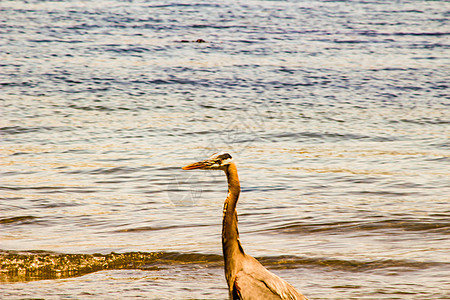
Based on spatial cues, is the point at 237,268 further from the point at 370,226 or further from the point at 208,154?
the point at 208,154

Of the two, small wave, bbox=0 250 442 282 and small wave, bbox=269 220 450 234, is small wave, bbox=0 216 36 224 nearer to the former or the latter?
small wave, bbox=0 250 442 282

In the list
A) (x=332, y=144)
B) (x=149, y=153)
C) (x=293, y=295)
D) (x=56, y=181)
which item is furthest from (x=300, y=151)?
(x=293, y=295)

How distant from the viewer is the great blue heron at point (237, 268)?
4.70 m

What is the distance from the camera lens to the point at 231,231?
195 inches

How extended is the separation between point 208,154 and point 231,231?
638 cm

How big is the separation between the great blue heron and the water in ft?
3.87

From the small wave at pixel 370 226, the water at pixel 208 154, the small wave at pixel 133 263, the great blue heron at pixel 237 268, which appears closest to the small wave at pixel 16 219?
the water at pixel 208 154

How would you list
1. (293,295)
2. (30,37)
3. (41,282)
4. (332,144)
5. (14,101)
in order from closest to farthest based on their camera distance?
1. (293,295)
2. (41,282)
3. (332,144)
4. (14,101)
5. (30,37)

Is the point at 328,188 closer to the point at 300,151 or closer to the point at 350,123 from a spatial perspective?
the point at 300,151

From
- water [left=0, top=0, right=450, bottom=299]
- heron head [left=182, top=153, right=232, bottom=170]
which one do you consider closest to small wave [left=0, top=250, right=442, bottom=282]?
water [left=0, top=0, right=450, bottom=299]

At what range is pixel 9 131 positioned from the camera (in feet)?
40.3

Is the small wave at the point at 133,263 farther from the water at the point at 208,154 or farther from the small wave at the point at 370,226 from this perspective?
the small wave at the point at 370,226

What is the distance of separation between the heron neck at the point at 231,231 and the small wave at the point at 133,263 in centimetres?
186

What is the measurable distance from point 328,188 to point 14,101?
9.12 metres
